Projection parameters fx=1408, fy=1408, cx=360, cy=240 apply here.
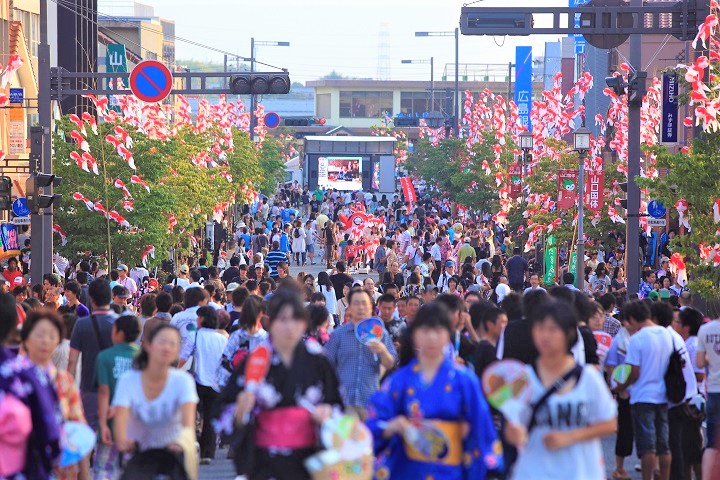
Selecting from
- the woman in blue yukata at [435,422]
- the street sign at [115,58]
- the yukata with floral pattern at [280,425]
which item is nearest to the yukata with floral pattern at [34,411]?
the yukata with floral pattern at [280,425]

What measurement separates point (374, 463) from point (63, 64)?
149 feet

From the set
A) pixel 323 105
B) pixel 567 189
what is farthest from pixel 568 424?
pixel 323 105

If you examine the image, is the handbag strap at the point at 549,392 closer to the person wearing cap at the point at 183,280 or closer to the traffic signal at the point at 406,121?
the person wearing cap at the point at 183,280

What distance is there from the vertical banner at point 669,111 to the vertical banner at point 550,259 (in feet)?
16.6

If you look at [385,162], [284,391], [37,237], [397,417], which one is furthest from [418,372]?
[385,162]

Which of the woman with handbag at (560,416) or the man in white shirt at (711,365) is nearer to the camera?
the woman with handbag at (560,416)

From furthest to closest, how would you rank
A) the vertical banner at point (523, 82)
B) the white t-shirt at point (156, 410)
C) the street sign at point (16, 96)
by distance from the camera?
1. the vertical banner at point (523, 82)
2. the street sign at point (16, 96)
3. the white t-shirt at point (156, 410)

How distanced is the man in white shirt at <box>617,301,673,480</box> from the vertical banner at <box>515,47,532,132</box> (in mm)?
43069

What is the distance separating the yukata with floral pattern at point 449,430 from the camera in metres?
7.06

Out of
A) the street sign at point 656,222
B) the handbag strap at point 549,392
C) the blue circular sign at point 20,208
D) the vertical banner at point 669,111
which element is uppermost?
the vertical banner at point 669,111

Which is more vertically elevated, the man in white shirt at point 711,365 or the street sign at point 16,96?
the street sign at point 16,96

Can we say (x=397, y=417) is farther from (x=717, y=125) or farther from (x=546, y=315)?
(x=717, y=125)

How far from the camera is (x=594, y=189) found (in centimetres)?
2981

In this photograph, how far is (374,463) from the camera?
7266mm
